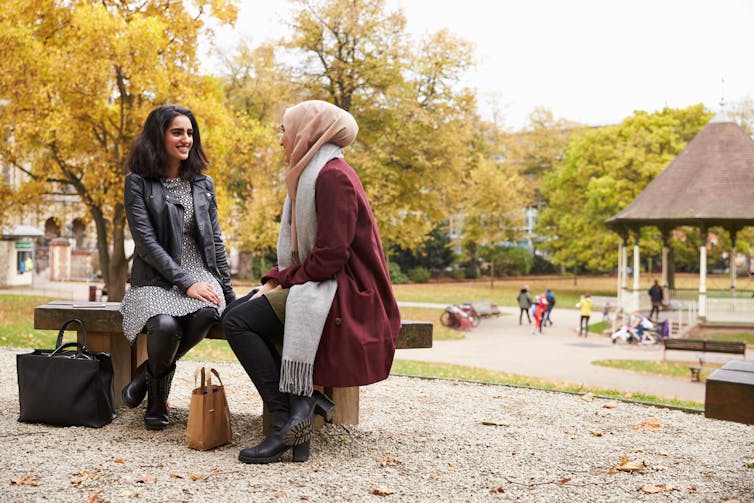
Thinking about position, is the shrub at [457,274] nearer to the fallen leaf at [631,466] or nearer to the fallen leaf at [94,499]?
the fallen leaf at [631,466]

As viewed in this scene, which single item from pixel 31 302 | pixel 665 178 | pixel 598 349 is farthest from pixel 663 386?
pixel 31 302

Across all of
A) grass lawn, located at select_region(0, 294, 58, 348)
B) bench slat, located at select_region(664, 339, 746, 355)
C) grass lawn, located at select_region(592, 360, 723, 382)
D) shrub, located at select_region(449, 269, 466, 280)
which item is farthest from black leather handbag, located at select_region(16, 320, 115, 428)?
shrub, located at select_region(449, 269, 466, 280)

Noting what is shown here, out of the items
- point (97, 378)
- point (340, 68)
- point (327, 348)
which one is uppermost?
point (340, 68)

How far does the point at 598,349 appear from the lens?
63.2 ft

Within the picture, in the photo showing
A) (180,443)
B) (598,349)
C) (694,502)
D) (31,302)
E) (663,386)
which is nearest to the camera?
(694,502)

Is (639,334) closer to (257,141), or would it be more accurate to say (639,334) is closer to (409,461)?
(257,141)

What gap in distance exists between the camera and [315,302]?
159 inches

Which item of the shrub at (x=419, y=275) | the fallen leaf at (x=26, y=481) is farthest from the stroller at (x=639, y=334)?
the shrub at (x=419, y=275)

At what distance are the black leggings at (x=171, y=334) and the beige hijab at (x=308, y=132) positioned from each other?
2.49 ft

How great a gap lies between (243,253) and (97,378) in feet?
129

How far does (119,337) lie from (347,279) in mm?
2039

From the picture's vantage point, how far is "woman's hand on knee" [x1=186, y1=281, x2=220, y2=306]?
4.57m

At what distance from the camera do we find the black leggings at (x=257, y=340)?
4.17 metres

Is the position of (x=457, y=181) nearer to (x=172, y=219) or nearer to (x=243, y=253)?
(x=243, y=253)
